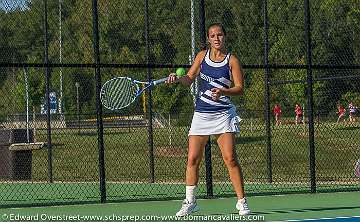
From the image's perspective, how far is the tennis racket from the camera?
32.9 feet

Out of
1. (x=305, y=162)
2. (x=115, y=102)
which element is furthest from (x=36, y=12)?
(x=305, y=162)

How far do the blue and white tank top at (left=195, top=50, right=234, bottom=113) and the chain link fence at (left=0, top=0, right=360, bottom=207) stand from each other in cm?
206

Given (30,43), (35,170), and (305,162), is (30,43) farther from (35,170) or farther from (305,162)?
(305,162)

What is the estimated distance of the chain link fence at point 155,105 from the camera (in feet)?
43.6

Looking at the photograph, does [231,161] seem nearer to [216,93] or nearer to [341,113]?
[216,93]

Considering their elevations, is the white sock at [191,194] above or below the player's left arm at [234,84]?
below

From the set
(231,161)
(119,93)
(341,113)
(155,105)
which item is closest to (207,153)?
(119,93)

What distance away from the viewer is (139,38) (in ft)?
53.5

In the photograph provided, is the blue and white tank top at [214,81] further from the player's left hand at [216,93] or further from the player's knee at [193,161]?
the player's knee at [193,161]

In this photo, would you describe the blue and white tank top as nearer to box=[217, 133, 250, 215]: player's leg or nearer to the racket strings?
box=[217, 133, 250, 215]: player's leg

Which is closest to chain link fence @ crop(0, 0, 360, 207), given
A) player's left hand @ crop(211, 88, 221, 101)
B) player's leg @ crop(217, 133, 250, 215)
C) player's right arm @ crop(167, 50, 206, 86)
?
player's right arm @ crop(167, 50, 206, 86)

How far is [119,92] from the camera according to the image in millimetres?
10156

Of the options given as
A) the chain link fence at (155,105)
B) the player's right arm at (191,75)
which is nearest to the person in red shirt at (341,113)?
the chain link fence at (155,105)

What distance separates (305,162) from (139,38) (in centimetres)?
519
